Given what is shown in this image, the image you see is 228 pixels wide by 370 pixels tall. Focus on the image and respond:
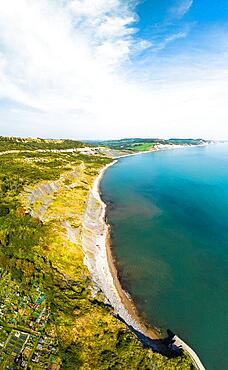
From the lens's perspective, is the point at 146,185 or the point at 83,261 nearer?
the point at 83,261

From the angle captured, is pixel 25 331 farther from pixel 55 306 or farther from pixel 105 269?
pixel 105 269

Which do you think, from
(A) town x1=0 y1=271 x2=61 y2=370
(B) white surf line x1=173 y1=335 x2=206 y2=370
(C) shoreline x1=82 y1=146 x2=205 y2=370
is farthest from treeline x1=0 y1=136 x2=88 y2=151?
(B) white surf line x1=173 y1=335 x2=206 y2=370

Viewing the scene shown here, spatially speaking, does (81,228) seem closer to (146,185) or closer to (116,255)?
(116,255)

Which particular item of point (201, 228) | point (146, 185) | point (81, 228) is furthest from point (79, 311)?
point (146, 185)

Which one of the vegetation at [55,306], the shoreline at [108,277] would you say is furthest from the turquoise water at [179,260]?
the vegetation at [55,306]

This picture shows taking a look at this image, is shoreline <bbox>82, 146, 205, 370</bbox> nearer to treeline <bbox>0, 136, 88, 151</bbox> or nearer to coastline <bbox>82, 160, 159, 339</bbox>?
coastline <bbox>82, 160, 159, 339</bbox>
